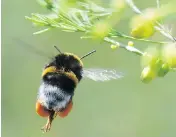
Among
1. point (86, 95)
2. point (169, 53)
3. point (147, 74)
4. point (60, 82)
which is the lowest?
point (86, 95)

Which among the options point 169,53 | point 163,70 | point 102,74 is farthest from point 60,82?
point 169,53

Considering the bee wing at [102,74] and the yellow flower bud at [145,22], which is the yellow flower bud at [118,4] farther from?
the bee wing at [102,74]

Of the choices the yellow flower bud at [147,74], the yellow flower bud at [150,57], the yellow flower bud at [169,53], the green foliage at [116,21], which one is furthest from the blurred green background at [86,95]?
the yellow flower bud at [169,53]

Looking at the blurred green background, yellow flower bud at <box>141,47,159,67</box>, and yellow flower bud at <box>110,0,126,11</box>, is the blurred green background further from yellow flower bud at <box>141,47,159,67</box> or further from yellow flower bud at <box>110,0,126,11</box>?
yellow flower bud at <box>110,0,126,11</box>

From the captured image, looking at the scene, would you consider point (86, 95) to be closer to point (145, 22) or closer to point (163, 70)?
point (163, 70)

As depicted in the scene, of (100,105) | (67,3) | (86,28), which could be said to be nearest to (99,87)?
(100,105)

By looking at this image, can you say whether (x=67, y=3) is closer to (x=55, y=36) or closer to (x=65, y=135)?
(x=65, y=135)

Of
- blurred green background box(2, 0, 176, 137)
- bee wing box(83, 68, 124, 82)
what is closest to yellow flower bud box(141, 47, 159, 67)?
bee wing box(83, 68, 124, 82)
